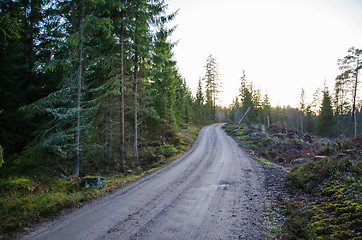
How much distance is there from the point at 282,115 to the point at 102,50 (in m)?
73.6

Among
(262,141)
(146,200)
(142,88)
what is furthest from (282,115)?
(146,200)

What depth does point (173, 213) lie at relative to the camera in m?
5.11

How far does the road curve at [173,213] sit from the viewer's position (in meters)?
4.16

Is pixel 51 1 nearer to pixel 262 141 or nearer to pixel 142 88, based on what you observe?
pixel 142 88

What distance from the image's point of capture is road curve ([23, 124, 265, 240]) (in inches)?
164

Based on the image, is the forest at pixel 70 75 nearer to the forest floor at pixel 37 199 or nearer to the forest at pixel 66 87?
the forest at pixel 66 87

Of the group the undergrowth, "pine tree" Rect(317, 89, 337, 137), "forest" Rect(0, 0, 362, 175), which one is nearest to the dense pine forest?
"forest" Rect(0, 0, 362, 175)

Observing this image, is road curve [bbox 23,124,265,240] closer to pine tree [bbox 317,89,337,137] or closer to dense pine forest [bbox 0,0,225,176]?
dense pine forest [bbox 0,0,225,176]

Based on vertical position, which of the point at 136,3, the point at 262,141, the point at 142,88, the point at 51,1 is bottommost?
the point at 262,141

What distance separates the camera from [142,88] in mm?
14375

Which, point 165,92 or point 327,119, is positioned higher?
point 165,92

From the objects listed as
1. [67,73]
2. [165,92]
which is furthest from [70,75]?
[165,92]

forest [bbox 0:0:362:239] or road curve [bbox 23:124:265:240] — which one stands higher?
forest [bbox 0:0:362:239]

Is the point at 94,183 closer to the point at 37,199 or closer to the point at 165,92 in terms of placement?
the point at 37,199
